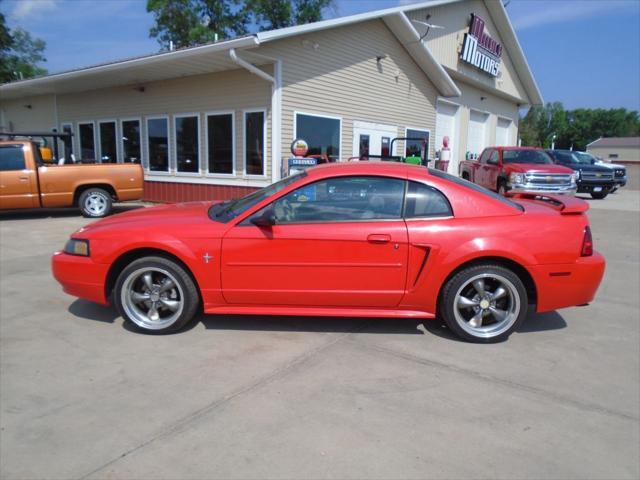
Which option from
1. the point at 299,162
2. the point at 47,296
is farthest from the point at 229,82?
A: the point at 47,296

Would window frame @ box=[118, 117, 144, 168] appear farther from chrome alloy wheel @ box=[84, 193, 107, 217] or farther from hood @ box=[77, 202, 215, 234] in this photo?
hood @ box=[77, 202, 215, 234]

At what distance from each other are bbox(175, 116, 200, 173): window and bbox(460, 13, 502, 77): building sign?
1192 centimetres

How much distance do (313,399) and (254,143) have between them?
919 centimetres

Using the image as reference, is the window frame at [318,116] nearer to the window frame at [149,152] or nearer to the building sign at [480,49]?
the window frame at [149,152]

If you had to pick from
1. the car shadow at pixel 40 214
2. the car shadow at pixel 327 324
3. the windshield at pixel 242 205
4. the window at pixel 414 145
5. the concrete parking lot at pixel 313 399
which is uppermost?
the window at pixel 414 145

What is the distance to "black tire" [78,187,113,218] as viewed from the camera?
10609 mm

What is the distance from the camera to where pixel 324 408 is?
291cm

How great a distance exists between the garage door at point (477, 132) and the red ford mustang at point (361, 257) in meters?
18.4

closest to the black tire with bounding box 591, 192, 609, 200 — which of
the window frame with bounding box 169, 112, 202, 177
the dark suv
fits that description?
the dark suv

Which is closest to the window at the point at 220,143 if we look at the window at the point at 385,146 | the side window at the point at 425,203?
the window at the point at 385,146

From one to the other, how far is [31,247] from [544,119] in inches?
4756

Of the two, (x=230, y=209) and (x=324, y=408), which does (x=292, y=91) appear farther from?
(x=324, y=408)

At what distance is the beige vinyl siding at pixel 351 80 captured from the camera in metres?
11.1

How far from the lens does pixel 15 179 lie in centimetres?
994
